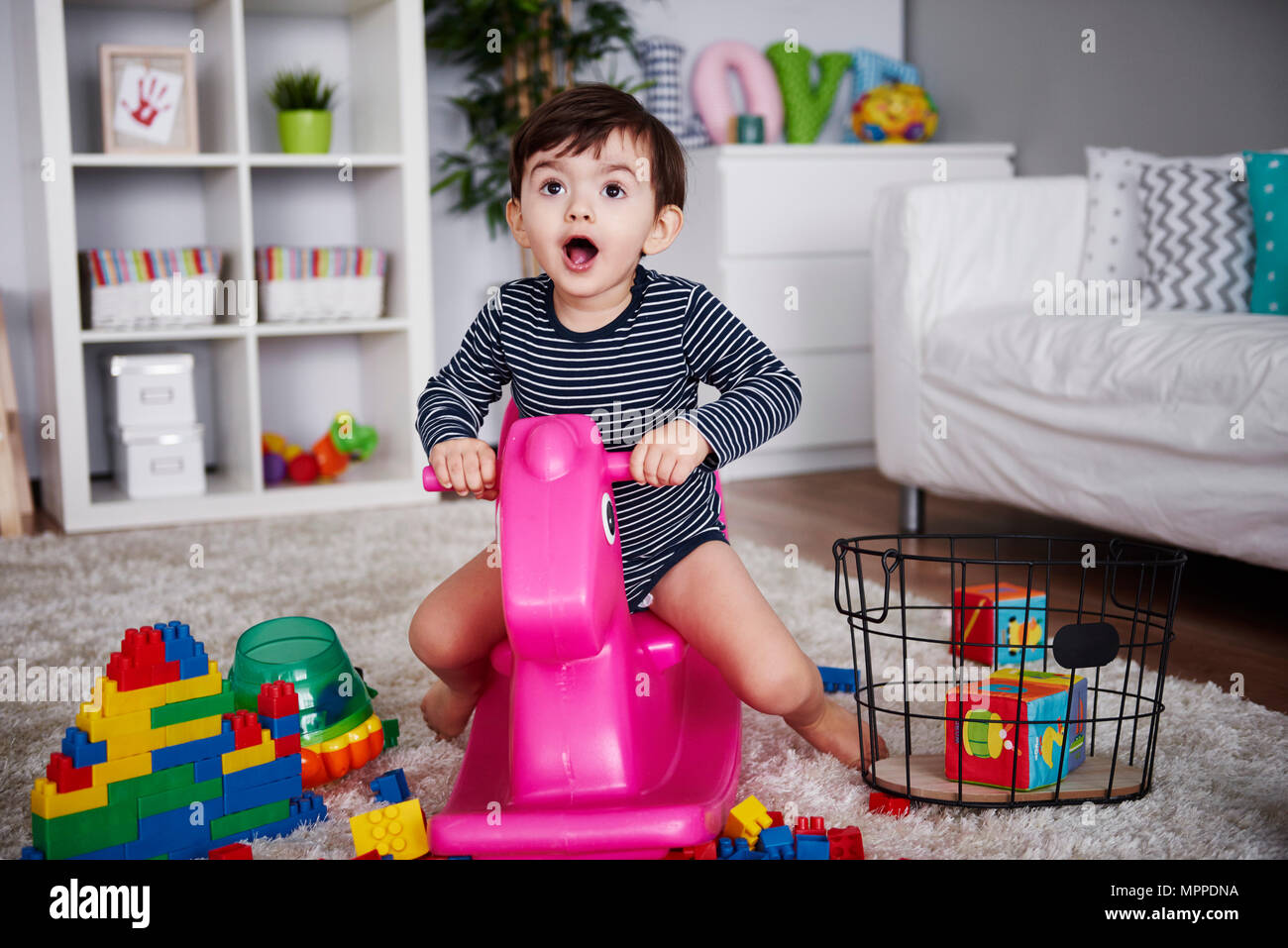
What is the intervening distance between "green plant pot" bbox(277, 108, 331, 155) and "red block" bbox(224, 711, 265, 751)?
70.5 inches

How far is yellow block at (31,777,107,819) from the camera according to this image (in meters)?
0.85

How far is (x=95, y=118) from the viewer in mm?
2555

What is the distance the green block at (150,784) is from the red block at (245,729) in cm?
4

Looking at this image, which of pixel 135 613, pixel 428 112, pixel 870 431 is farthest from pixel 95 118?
pixel 870 431

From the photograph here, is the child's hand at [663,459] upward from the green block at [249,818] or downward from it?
upward

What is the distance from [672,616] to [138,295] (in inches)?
65.4

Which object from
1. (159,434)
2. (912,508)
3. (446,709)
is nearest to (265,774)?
(446,709)

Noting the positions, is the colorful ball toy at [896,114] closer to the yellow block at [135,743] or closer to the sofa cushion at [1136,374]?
the sofa cushion at [1136,374]

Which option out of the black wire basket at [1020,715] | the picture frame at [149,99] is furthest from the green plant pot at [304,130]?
the black wire basket at [1020,715]

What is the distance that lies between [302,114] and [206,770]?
1.84 meters

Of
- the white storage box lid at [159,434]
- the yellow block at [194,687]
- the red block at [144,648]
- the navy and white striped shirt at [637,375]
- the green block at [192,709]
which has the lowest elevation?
the green block at [192,709]

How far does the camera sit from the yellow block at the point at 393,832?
2.96 ft

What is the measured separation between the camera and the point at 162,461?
235cm

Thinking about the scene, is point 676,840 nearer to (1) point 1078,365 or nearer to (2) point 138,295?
(1) point 1078,365
